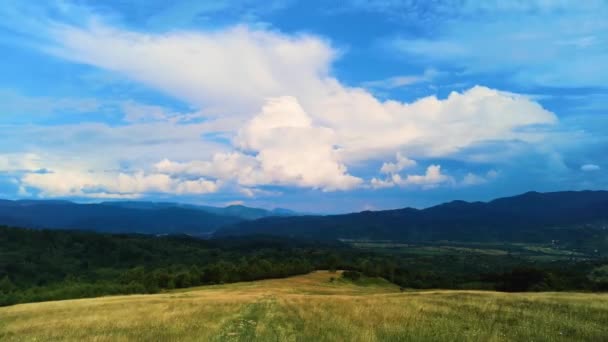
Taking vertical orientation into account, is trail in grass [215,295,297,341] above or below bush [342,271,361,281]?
above

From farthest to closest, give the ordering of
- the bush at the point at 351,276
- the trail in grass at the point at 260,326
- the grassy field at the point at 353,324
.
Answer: the bush at the point at 351,276
the trail in grass at the point at 260,326
the grassy field at the point at 353,324

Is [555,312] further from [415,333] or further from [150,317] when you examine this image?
[150,317]

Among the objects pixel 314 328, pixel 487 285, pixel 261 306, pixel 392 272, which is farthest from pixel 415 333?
pixel 392 272

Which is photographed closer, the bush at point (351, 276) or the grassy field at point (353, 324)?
the grassy field at point (353, 324)

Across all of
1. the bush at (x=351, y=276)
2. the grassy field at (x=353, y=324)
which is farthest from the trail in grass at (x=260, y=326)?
the bush at (x=351, y=276)

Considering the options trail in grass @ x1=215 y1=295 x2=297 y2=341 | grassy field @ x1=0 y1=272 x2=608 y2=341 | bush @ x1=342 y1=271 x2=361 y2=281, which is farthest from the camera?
bush @ x1=342 y1=271 x2=361 y2=281

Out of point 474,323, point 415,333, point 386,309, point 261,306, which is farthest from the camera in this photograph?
point 261,306

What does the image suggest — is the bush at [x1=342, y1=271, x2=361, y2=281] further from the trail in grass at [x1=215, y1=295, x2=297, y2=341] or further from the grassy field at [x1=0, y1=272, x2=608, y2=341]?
the trail in grass at [x1=215, y1=295, x2=297, y2=341]

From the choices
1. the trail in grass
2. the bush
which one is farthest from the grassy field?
the bush

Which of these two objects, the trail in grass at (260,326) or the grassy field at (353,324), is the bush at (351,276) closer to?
the grassy field at (353,324)

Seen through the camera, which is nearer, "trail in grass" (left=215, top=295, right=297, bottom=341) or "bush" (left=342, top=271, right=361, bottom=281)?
"trail in grass" (left=215, top=295, right=297, bottom=341)

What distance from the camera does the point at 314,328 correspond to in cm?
2266

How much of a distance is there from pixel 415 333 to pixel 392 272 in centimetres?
14058

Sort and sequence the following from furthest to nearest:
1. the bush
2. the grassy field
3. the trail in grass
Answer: the bush < the trail in grass < the grassy field
